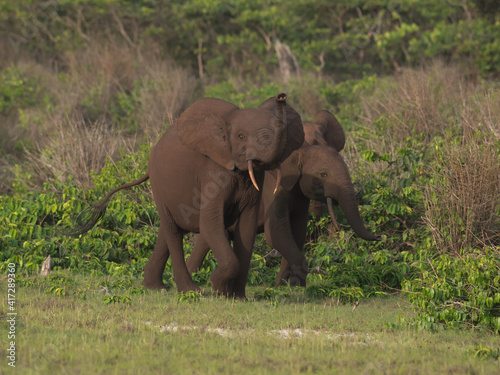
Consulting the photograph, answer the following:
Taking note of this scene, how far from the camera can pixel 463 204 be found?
8.98 meters

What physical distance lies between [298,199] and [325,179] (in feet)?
1.84

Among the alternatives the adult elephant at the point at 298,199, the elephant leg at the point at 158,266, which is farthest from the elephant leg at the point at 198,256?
the elephant leg at the point at 158,266

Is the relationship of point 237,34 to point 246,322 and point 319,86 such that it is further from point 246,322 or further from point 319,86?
point 246,322

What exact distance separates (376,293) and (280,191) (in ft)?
4.99

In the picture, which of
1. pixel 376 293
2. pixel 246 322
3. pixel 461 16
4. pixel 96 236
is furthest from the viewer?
pixel 461 16

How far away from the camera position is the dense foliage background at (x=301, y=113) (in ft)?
29.6

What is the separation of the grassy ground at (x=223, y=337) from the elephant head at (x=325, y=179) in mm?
953

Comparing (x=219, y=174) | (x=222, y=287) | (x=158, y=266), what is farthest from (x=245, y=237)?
(x=158, y=266)

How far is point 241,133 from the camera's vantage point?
755 centimetres

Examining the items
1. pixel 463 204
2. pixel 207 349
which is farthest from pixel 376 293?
pixel 207 349

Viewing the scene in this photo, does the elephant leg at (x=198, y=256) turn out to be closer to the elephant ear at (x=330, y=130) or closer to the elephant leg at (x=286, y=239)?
the elephant leg at (x=286, y=239)

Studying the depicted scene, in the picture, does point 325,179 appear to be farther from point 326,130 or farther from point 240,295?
point 240,295

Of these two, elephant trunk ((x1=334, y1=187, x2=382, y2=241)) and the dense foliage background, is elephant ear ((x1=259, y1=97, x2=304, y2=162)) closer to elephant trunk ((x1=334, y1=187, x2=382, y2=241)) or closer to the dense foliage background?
elephant trunk ((x1=334, y1=187, x2=382, y2=241))

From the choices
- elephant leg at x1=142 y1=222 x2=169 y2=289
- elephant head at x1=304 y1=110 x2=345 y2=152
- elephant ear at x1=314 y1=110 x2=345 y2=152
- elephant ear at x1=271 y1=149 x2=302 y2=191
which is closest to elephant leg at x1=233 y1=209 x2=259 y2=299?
elephant leg at x1=142 y1=222 x2=169 y2=289
